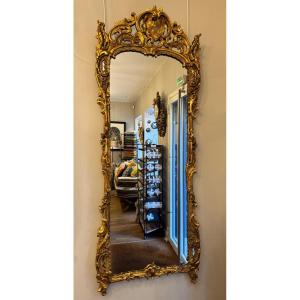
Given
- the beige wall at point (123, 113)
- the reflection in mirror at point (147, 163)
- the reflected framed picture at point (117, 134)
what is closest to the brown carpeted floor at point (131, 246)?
the reflection in mirror at point (147, 163)

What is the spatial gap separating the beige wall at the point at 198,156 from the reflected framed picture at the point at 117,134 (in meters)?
Answer: 0.06

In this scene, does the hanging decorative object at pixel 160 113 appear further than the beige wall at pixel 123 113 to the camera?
Yes

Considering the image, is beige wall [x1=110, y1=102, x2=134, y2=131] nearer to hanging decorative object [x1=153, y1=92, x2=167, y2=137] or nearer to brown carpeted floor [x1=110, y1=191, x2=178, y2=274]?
hanging decorative object [x1=153, y1=92, x2=167, y2=137]

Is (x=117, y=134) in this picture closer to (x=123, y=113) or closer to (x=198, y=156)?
(x=123, y=113)

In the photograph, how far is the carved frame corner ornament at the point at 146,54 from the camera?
104 centimetres


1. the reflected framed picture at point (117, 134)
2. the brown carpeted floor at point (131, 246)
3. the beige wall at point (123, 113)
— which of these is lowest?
the brown carpeted floor at point (131, 246)

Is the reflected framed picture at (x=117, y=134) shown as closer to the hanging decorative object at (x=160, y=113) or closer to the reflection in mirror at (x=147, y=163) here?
the reflection in mirror at (x=147, y=163)

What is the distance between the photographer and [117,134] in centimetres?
110

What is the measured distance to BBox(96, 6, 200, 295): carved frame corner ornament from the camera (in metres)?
1.04
